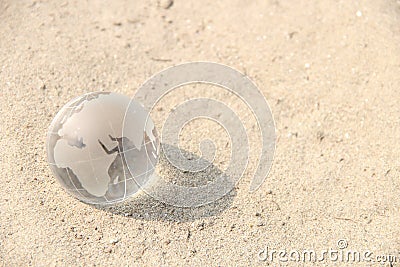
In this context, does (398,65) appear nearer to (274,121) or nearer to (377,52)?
(377,52)

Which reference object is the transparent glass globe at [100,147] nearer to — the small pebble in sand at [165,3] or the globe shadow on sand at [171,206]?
the globe shadow on sand at [171,206]

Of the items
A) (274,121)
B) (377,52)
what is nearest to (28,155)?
(274,121)

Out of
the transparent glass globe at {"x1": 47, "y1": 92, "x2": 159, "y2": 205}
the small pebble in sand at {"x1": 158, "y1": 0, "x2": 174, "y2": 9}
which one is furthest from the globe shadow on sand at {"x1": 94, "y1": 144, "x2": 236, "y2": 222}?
the small pebble in sand at {"x1": 158, "y1": 0, "x2": 174, "y2": 9}

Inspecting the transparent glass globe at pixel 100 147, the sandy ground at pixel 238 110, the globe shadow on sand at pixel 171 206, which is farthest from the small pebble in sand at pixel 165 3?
the transparent glass globe at pixel 100 147

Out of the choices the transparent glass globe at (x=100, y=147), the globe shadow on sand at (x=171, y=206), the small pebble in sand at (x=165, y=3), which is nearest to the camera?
the transparent glass globe at (x=100, y=147)

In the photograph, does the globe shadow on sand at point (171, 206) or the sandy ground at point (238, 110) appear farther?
the globe shadow on sand at point (171, 206)

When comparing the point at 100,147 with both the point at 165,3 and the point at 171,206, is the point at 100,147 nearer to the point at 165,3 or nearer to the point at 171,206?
the point at 171,206

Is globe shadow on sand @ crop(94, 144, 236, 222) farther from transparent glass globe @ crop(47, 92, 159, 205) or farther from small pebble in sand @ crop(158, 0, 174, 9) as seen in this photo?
small pebble in sand @ crop(158, 0, 174, 9)

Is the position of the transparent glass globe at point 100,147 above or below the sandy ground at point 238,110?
above
